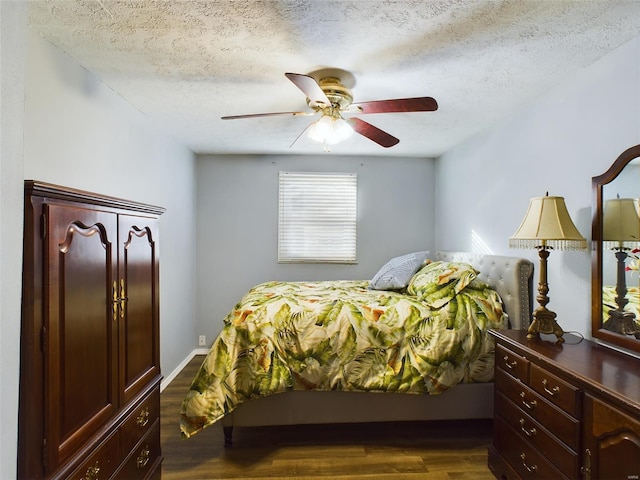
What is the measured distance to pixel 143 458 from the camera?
→ 1.67 meters

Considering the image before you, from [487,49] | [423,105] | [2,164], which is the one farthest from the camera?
[423,105]

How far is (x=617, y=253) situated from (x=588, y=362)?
2.05 ft

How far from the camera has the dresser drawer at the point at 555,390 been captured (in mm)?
1418

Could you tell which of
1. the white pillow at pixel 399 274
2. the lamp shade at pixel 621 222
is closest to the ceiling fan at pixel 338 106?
the lamp shade at pixel 621 222

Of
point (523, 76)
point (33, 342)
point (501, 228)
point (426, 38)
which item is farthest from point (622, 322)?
point (33, 342)

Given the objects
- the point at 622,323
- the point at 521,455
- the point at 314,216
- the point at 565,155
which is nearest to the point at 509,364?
the point at 521,455

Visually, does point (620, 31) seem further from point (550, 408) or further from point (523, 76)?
point (550, 408)

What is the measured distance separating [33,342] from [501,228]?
3.05 m

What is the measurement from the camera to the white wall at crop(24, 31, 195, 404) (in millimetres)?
1728

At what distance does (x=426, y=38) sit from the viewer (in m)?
1.73

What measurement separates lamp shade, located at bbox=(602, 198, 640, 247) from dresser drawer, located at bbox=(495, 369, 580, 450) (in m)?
0.88

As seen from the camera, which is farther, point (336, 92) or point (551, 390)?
point (336, 92)

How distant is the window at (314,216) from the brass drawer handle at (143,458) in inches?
106

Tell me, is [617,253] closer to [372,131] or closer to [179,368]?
[372,131]
